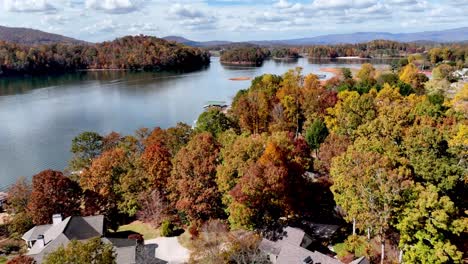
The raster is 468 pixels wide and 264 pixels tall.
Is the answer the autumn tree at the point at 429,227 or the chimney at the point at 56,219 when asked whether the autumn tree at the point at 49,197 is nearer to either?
the chimney at the point at 56,219

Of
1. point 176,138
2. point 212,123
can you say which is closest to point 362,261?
point 176,138

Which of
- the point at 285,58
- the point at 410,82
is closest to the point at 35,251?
the point at 410,82

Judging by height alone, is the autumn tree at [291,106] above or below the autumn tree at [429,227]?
above

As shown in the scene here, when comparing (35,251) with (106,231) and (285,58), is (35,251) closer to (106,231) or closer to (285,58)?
(106,231)

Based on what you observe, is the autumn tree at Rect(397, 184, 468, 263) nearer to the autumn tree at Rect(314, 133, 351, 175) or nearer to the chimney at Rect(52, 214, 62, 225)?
the autumn tree at Rect(314, 133, 351, 175)

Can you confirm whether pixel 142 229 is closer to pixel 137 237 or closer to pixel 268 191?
pixel 137 237

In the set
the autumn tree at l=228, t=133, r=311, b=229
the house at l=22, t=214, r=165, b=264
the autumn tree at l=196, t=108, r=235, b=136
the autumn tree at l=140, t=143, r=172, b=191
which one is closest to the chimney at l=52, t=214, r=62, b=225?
the house at l=22, t=214, r=165, b=264

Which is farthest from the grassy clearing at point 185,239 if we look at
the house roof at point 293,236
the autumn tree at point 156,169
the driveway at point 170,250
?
the house roof at point 293,236
